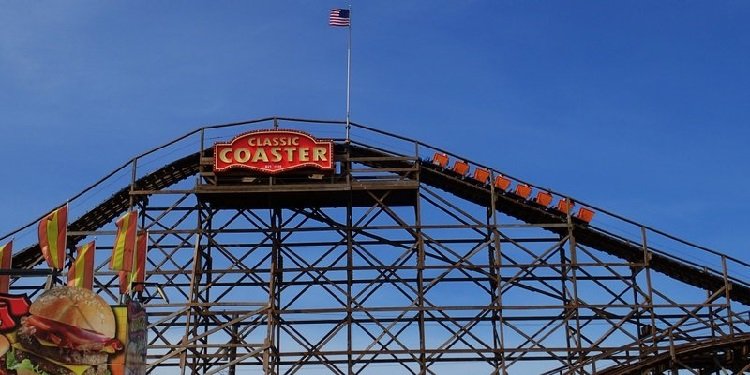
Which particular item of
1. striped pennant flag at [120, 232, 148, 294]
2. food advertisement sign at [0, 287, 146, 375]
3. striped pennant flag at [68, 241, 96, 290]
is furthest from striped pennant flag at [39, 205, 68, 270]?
food advertisement sign at [0, 287, 146, 375]

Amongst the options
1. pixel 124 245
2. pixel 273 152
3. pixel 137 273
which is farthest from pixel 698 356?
pixel 124 245

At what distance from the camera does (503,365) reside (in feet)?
138

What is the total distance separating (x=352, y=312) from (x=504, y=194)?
9035 millimetres

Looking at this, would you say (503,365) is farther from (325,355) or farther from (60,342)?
(60,342)

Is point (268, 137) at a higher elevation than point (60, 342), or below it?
higher

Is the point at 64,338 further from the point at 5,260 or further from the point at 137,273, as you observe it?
the point at 5,260

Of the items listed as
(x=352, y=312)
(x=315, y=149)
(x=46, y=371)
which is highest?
(x=315, y=149)

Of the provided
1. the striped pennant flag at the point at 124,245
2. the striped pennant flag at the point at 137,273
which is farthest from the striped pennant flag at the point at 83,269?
the striped pennant flag at the point at 137,273

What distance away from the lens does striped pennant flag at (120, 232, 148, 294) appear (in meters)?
36.2

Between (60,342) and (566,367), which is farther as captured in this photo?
(566,367)

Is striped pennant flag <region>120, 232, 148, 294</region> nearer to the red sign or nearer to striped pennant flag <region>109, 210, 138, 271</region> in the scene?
striped pennant flag <region>109, 210, 138, 271</region>

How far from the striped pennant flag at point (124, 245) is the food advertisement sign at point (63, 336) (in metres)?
2.78

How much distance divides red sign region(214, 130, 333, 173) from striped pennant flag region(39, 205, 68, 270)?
9580 mm

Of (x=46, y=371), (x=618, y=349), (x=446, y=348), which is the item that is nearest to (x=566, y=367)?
(x=618, y=349)
